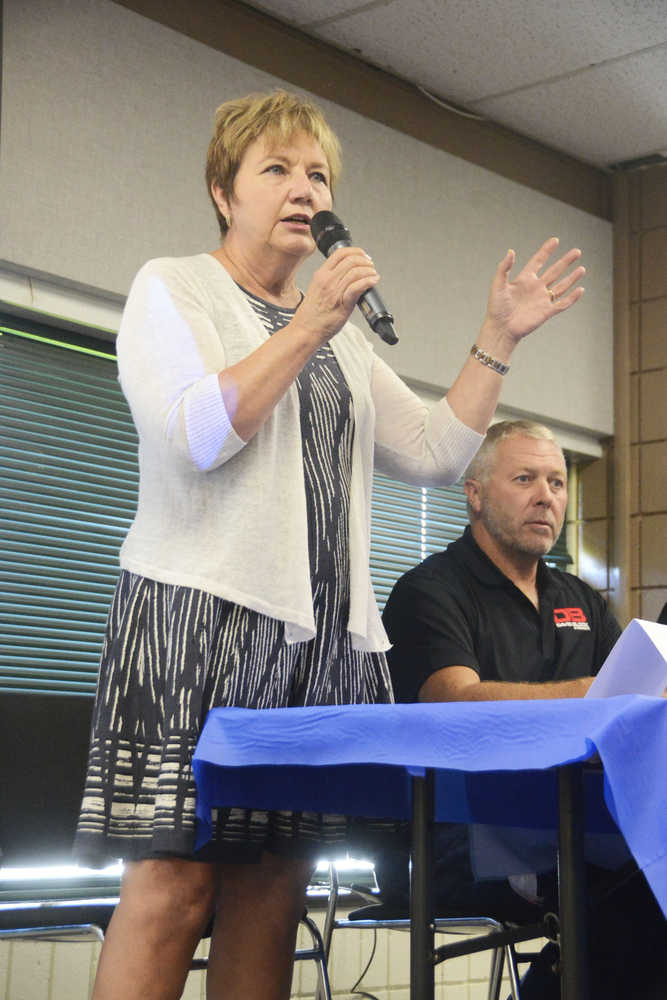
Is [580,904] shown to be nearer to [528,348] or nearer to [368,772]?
[368,772]

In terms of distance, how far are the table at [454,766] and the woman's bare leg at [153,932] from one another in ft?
0.22

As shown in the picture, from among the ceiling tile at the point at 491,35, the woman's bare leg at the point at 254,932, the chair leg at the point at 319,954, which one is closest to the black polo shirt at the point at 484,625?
the chair leg at the point at 319,954

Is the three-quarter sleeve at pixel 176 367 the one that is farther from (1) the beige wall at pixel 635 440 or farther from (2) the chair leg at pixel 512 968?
(1) the beige wall at pixel 635 440

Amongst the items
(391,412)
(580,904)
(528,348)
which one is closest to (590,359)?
(528,348)

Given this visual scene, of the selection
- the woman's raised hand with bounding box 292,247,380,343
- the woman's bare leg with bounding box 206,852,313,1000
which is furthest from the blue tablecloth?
the woman's raised hand with bounding box 292,247,380,343

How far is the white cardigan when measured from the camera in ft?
4.38

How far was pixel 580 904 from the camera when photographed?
3.34 ft

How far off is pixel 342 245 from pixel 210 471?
1.12 ft

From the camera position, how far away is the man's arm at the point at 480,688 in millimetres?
1954

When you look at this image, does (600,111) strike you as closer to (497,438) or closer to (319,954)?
(497,438)

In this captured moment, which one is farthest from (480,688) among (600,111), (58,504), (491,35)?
(600,111)

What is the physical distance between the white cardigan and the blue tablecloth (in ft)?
0.57

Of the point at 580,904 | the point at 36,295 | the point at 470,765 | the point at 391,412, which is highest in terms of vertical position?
the point at 36,295

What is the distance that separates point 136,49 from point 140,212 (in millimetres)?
480
